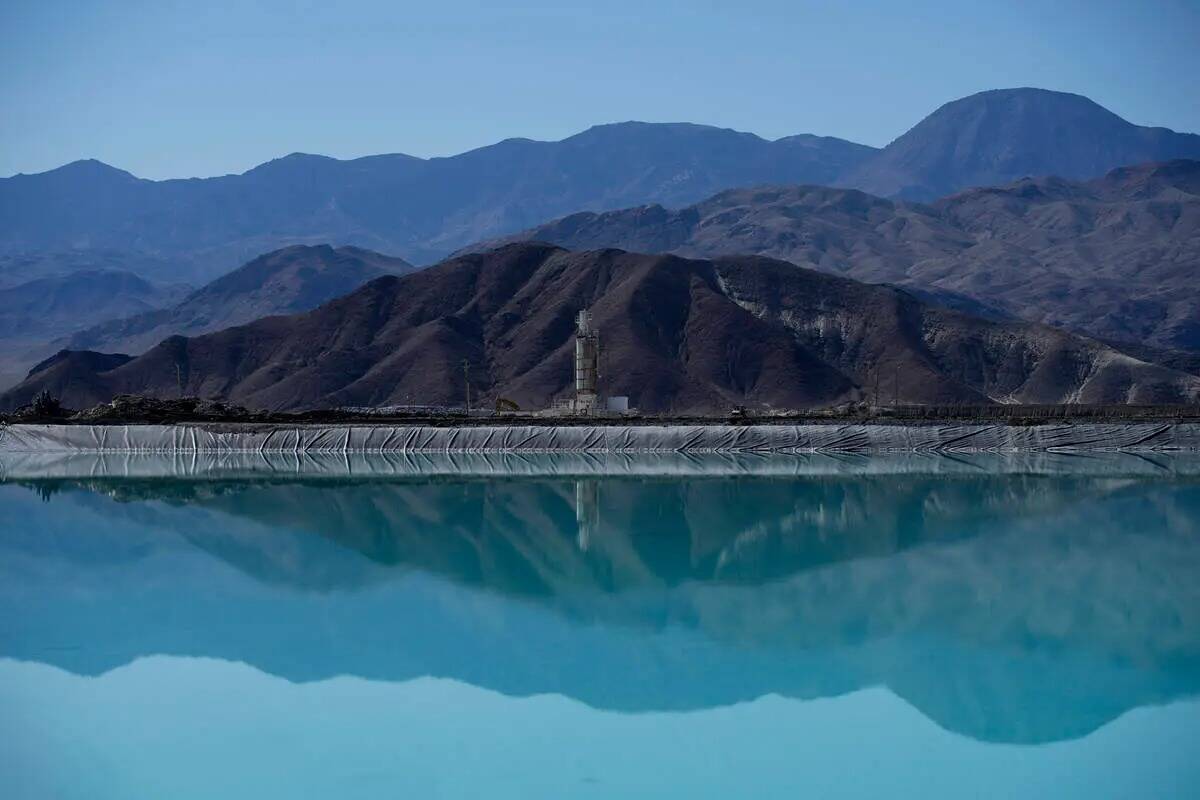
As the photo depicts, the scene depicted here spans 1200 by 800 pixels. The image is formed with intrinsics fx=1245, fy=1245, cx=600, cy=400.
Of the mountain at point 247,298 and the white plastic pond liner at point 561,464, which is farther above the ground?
the mountain at point 247,298

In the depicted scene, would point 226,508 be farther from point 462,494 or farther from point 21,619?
point 21,619

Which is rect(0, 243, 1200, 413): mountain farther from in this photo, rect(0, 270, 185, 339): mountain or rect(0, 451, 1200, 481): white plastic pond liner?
rect(0, 270, 185, 339): mountain

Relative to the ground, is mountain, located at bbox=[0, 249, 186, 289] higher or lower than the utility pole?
higher

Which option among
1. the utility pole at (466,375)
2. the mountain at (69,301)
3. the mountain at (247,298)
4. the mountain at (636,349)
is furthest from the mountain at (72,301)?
the utility pole at (466,375)

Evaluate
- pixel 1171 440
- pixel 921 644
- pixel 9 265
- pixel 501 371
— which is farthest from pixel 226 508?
pixel 9 265

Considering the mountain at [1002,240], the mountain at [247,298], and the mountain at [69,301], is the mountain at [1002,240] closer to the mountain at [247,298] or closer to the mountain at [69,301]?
the mountain at [247,298]

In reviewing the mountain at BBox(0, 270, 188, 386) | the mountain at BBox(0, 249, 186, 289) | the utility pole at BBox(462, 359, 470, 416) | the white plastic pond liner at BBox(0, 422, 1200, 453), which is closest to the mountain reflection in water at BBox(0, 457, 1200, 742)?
the white plastic pond liner at BBox(0, 422, 1200, 453)
